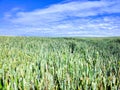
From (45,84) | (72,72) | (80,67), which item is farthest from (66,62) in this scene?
(45,84)

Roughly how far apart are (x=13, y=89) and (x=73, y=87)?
3.98 feet

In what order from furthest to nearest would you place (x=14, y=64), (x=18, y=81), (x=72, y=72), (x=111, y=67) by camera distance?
(x=111, y=67), (x=14, y=64), (x=72, y=72), (x=18, y=81)

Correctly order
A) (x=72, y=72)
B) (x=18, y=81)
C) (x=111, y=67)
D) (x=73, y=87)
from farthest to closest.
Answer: (x=111, y=67) → (x=72, y=72) → (x=18, y=81) → (x=73, y=87)

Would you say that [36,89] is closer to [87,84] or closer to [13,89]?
[13,89]

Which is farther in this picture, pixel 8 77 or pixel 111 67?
pixel 111 67

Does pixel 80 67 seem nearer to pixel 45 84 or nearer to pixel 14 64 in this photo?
pixel 14 64

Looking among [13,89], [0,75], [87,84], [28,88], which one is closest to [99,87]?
[87,84]

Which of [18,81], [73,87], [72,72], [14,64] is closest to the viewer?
[73,87]

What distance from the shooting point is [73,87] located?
469 cm

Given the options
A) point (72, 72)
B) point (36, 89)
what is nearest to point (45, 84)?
point (36, 89)

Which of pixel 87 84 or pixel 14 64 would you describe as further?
pixel 14 64

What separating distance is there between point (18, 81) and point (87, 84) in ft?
5.22

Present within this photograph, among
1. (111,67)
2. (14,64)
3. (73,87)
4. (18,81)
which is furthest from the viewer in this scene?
(111,67)

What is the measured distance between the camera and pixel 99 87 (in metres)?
4.95
